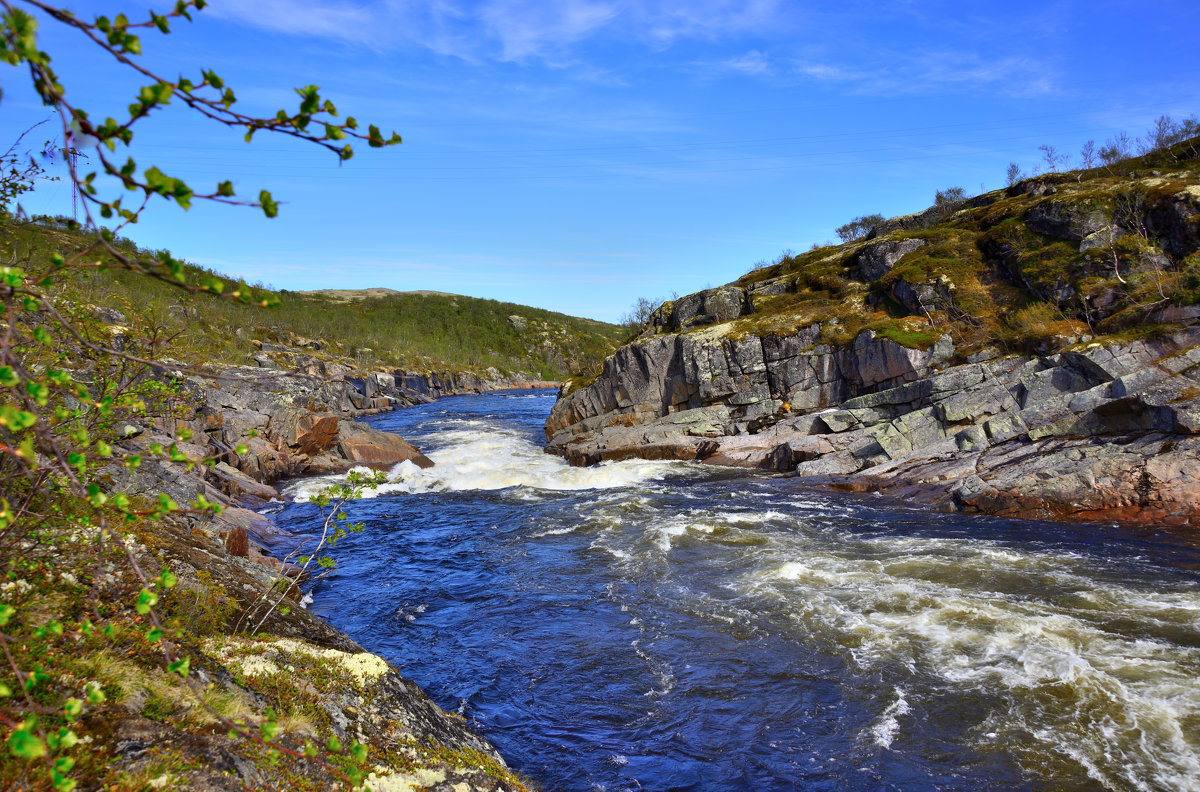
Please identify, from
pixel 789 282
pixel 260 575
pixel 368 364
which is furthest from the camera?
pixel 368 364

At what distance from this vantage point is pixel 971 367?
100 ft

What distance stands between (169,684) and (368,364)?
428 ft

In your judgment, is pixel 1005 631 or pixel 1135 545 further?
pixel 1135 545

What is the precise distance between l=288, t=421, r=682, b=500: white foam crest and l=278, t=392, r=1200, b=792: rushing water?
7.94m

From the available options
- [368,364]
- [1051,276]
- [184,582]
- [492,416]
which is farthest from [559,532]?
[368,364]

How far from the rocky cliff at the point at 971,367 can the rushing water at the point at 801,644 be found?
3776 mm

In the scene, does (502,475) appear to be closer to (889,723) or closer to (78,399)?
(889,723)

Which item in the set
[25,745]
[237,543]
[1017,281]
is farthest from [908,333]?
[25,745]

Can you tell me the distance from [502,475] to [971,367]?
78.6ft

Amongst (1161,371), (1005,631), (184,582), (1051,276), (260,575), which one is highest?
(1051,276)

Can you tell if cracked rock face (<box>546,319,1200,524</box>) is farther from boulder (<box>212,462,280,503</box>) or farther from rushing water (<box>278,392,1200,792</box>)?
boulder (<box>212,462,280,503</box>)

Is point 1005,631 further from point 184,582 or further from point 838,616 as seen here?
point 184,582

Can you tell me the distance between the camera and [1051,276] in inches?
1334

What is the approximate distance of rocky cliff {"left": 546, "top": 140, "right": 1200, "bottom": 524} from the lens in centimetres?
2100
